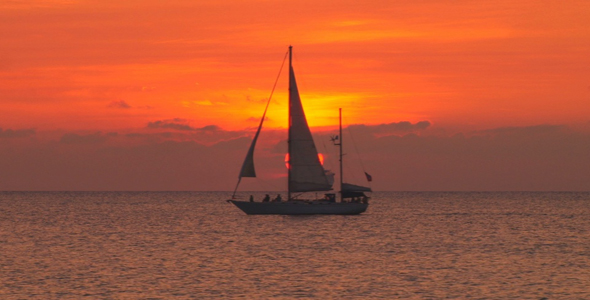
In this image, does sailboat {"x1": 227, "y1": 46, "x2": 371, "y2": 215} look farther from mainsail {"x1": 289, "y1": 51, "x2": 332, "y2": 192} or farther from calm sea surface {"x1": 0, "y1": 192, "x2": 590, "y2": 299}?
calm sea surface {"x1": 0, "y1": 192, "x2": 590, "y2": 299}

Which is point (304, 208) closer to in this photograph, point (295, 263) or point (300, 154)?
point (300, 154)

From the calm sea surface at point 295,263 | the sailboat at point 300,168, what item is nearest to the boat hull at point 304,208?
the sailboat at point 300,168

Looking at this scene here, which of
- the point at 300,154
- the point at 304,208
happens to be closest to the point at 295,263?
the point at 304,208

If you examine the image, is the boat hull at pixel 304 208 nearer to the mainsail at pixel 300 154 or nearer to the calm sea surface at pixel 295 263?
the mainsail at pixel 300 154

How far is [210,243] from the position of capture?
69250 mm

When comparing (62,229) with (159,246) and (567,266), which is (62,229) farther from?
(567,266)

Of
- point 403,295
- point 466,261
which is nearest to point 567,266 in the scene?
point 466,261

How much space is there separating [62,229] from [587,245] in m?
56.9

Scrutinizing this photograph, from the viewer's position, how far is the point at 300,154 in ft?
304

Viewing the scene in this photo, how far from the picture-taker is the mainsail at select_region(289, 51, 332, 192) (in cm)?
9269

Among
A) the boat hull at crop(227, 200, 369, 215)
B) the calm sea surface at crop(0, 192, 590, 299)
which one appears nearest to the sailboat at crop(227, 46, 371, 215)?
the boat hull at crop(227, 200, 369, 215)

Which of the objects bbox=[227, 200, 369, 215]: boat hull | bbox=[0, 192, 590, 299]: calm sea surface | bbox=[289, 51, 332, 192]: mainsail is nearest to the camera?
bbox=[0, 192, 590, 299]: calm sea surface

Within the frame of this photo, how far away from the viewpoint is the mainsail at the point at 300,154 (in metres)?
92.7

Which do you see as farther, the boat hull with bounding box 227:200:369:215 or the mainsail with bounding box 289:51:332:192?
the mainsail with bounding box 289:51:332:192
